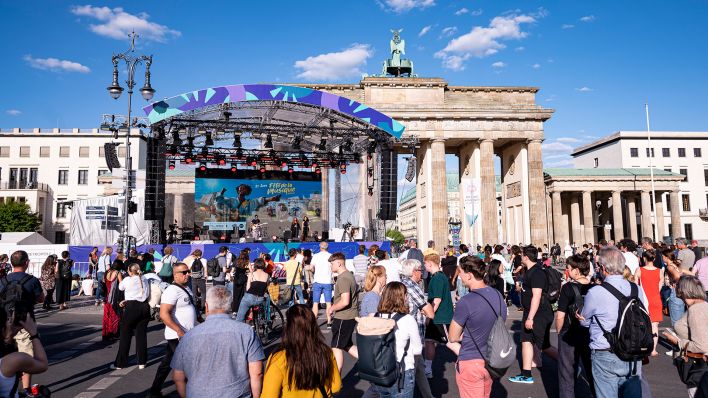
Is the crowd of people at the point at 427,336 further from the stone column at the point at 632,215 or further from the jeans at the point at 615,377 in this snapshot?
the stone column at the point at 632,215

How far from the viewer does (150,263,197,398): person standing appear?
5.62m

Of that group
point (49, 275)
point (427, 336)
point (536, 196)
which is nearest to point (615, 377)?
point (427, 336)

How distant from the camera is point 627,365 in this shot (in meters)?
4.14

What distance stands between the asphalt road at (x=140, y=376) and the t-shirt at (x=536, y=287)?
42.0 inches

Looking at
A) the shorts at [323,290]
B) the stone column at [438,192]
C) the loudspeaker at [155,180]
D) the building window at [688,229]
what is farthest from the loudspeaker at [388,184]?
the building window at [688,229]

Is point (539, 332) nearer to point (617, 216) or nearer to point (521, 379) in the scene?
point (521, 379)

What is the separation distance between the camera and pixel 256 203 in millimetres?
30641

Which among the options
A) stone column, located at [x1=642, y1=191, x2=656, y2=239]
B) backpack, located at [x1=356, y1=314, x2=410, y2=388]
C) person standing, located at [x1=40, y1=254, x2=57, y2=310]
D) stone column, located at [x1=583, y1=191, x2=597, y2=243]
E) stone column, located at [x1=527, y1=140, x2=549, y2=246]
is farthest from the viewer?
stone column, located at [x1=583, y1=191, x2=597, y2=243]

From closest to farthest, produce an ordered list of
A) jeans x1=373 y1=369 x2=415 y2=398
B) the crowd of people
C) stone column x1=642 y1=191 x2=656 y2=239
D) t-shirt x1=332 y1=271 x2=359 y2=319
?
the crowd of people < jeans x1=373 y1=369 x2=415 y2=398 < t-shirt x1=332 y1=271 x2=359 y2=319 < stone column x1=642 y1=191 x2=656 y2=239

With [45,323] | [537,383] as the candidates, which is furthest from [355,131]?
[537,383]

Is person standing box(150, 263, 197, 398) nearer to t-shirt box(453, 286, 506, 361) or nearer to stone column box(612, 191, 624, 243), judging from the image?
t-shirt box(453, 286, 506, 361)

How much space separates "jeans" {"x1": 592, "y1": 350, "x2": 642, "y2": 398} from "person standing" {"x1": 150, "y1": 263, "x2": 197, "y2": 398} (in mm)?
4684

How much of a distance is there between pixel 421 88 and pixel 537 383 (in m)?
33.6

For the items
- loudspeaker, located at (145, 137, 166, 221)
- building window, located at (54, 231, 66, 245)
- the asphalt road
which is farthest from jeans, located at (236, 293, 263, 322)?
building window, located at (54, 231, 66, 245)
